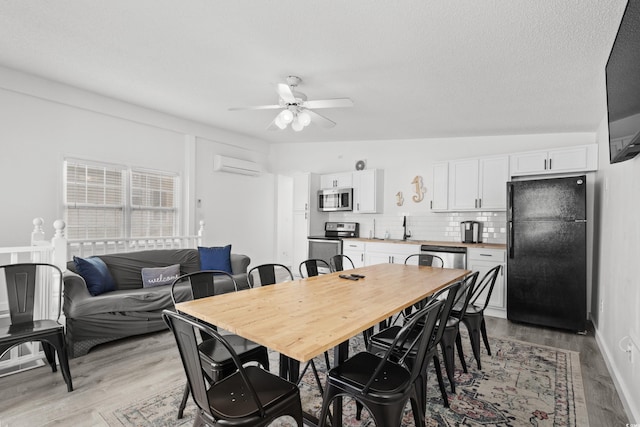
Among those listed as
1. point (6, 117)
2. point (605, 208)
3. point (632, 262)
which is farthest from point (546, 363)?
point (6, 117)

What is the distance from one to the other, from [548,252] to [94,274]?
5.03 meters

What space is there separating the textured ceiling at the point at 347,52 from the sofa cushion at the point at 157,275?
2.11 meters

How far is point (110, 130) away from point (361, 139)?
12.7 ft

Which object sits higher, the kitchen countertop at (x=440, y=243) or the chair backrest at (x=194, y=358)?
the kitchen countertop at (x=440, y=243)

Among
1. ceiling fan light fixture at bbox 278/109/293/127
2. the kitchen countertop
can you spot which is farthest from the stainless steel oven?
ceiling fan light fixture at bbox 278/109/293/127

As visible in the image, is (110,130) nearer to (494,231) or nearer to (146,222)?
(146,222)

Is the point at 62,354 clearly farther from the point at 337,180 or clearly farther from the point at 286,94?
the point at 337,180

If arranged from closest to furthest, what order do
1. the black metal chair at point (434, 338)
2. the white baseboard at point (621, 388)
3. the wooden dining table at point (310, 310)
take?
the wooden dining table at point (310, 310) < the black metal chair at point (434, 338) < the white baseboard at point (621, 388)

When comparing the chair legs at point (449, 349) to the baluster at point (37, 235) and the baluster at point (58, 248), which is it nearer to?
the baluster at point (58, 248)

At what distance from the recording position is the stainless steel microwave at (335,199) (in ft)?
20.2

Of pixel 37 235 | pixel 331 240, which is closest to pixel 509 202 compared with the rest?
pixel 331 240

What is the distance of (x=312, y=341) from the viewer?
1415mm

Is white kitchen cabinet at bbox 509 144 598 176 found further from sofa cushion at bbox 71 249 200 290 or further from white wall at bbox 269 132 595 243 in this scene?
sofa cushion at bbox 71 249 200 290

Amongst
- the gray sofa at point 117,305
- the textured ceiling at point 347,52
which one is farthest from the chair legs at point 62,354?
the textured ceiling at point 347,52
